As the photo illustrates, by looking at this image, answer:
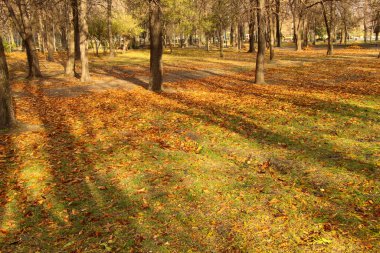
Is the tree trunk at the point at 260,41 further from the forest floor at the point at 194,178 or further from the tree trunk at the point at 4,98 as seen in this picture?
the tree trunk at the point at 4,98

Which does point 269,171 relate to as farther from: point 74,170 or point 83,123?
point 83,123

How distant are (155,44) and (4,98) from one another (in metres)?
8.09

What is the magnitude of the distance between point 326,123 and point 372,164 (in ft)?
10.3

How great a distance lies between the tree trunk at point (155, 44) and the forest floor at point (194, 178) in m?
3.66

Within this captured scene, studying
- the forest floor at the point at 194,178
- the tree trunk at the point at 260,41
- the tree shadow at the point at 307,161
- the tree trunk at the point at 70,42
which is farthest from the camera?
the tree trunk at the point at 70,42

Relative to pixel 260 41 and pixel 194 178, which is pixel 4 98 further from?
pixel 260 41

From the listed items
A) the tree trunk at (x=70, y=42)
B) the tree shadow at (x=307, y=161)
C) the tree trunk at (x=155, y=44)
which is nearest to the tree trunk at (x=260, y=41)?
the tree trunk at (x=155, y=44)

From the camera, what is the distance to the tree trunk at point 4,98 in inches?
347

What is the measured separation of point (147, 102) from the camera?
13.5m

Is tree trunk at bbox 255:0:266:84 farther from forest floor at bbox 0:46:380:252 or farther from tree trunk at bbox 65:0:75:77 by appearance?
tree trunk at bbox 65:0:75:77

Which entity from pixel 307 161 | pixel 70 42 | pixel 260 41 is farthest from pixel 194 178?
pixel 70 42

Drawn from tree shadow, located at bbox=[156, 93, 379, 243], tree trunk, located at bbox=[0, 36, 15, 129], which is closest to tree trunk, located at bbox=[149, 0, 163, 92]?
tree shadow, located at bbox=[156, 93, 379, 243]

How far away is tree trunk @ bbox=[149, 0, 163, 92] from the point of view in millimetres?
15030

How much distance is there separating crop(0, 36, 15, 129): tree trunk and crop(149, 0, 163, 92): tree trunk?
7629mm
